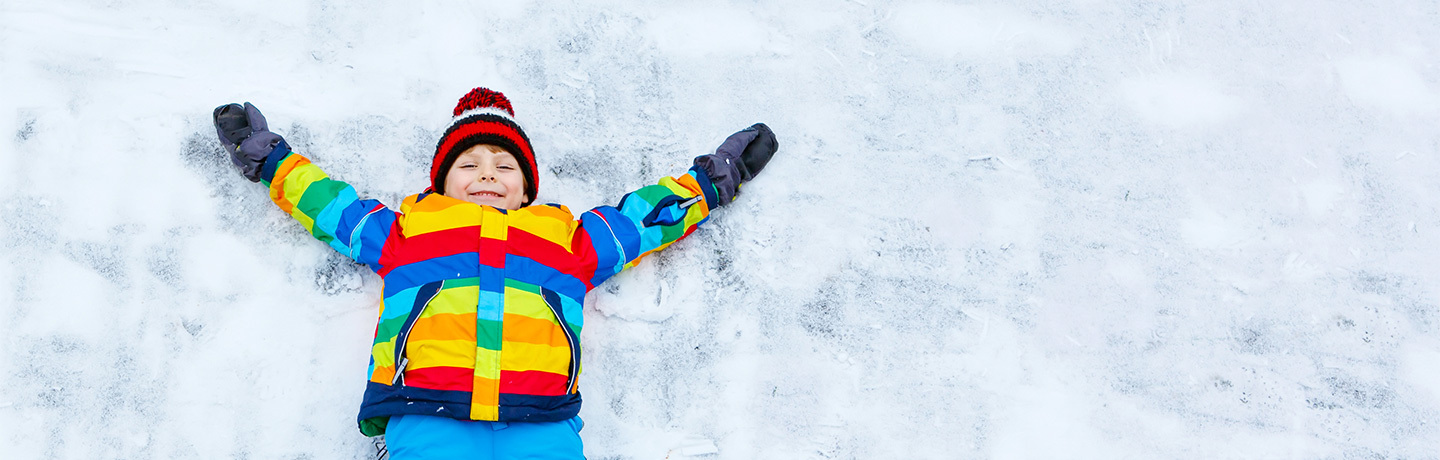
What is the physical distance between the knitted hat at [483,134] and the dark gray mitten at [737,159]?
48cm

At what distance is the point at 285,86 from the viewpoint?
2.62m

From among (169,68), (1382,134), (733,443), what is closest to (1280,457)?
(1382,134)

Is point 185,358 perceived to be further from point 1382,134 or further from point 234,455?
point 1382,134

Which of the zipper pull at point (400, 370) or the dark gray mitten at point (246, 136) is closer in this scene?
the zipper pull at point (400, 370)

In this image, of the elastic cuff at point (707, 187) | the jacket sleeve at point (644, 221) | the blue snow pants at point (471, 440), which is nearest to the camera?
the blue snow pants at point (471, 440)

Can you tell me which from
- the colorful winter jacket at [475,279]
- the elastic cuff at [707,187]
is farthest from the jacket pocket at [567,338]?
the elastic cuff at [707,187]

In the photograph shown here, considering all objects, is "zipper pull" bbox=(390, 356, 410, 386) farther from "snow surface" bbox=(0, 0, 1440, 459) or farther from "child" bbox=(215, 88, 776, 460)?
"snow surface" bbox=(0, 0, 1440, 459)

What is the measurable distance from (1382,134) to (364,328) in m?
3.13

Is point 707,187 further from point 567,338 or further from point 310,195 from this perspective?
point 310,195

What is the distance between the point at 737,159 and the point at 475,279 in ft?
2.73

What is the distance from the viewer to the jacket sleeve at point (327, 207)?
2240 millimetres

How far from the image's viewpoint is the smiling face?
7.63 feet

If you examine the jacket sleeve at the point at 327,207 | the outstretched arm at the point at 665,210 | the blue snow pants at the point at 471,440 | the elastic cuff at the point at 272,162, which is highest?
the elastic cuff at the point at 272,162

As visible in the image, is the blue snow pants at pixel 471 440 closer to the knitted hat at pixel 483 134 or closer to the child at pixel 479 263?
the child at pixel 479 263
